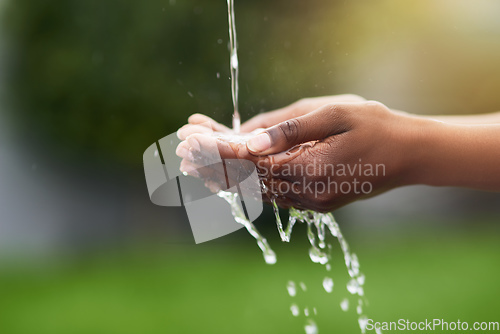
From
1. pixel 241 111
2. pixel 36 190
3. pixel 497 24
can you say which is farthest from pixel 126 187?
pixel 497 24

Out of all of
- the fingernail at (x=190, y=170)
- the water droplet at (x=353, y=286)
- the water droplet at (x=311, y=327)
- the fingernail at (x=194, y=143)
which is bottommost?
the water droplet at (x=311, y=327)

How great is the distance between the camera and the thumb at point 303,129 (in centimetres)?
154

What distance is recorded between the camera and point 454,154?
1.77 metres

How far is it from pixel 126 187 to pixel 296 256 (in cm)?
192

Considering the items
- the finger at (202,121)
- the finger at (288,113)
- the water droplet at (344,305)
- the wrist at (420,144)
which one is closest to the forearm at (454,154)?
the wrist at (420,144)

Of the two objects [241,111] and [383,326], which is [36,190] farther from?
[383,326]

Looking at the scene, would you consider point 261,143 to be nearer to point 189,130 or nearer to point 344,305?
point 189,130

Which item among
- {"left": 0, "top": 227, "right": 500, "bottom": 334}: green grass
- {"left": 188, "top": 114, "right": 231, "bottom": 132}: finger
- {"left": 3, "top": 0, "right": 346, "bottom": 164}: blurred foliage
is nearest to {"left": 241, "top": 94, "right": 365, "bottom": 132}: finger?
{"left": 188, "top": 114, "right": 231, "bottom": 132}: finger

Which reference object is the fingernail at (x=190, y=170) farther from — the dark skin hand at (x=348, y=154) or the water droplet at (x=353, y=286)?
the water droplet at (x=353, y=286)

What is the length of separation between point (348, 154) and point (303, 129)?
16cm

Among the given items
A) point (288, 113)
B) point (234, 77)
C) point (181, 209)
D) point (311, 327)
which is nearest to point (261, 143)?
point (288, 113)

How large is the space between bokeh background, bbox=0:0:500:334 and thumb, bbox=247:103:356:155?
6.31 ft

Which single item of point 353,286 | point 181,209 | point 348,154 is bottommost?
point 181,209

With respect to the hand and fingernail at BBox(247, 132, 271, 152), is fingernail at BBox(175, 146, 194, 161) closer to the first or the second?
the hand
